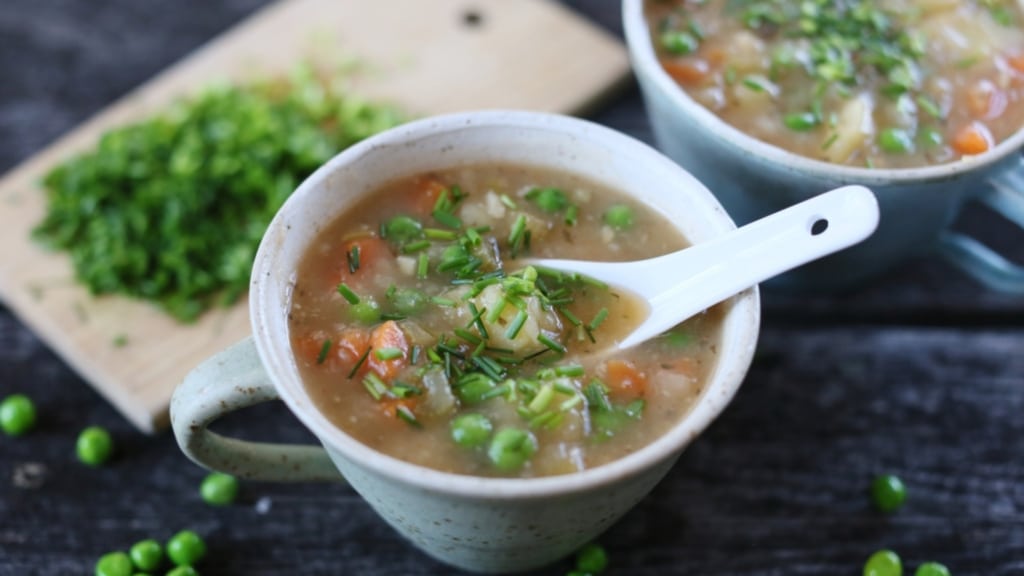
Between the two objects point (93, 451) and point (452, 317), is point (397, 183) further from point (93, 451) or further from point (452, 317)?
point (93, 451)

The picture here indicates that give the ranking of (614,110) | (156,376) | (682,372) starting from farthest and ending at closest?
(614,110) → (156,376) → (682,372)

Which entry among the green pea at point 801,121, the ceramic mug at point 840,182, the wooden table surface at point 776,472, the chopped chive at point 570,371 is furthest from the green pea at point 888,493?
the chopped chive at point 570,371

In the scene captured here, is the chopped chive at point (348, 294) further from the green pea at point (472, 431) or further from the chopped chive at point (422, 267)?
the green pea at point (472, 431)

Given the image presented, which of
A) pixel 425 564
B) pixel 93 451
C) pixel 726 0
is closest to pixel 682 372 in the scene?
pixel 425 564

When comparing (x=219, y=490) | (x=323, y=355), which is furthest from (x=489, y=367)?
(x=219, y=490)

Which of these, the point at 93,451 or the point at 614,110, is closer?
the point at 93,451

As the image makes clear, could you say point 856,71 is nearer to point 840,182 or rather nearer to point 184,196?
point 840,182

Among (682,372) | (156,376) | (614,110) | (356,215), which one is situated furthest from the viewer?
(614,110)
